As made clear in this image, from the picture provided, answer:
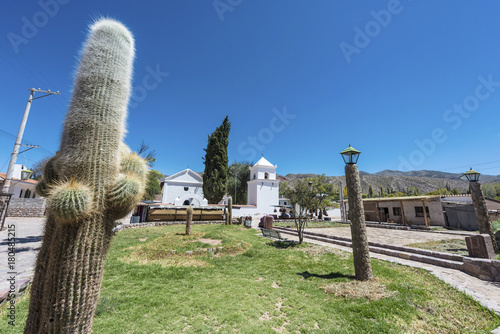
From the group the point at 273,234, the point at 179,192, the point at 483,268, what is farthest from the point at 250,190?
the point at 483,268

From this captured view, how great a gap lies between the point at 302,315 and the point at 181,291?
9.34 ft

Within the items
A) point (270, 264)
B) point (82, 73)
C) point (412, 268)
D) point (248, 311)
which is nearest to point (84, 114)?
point (82, 73)

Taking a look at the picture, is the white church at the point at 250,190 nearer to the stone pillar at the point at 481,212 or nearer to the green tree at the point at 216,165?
the green tree at the point at 216,165

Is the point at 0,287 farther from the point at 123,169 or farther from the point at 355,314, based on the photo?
the point at 355,314

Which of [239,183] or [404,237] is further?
[239,183]

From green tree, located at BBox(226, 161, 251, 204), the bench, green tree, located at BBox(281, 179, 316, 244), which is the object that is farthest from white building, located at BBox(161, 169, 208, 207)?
green tree, located at BBox(281, 179, 316, 244)

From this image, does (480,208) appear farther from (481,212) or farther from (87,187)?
(87,187)

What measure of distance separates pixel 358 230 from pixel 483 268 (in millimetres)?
3581

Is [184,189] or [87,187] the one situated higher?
[184,189]

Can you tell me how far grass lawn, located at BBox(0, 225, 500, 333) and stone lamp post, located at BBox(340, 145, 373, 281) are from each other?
0.34 metres

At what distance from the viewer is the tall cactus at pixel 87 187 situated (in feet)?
5.81

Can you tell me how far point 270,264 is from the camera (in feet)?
21.9

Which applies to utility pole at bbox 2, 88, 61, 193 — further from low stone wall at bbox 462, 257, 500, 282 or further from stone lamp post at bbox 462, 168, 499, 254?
stone lamp post at bbox 462, 168, 499, 254

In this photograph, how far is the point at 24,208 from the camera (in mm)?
18750
